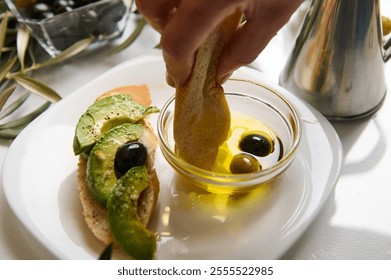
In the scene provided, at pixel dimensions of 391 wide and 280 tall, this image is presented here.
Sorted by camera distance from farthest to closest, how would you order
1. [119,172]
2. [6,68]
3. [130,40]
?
[130,40] < [6,68] < [119,172]

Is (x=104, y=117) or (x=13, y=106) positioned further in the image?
(x=13, y=106)

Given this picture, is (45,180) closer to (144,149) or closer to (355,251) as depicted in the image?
(144,149)

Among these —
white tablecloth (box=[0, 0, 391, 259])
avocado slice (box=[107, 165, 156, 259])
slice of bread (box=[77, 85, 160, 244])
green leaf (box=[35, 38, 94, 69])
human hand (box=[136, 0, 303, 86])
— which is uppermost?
human hand (box=[136, 0, 303, 86])

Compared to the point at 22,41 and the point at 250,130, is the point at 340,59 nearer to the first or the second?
the point at 250,130

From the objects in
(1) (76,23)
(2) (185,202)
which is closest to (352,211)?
(2) (185,202)

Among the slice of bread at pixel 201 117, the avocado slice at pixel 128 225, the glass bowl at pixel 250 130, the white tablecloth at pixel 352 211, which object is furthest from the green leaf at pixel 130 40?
the avocado slice at pixel 128 225

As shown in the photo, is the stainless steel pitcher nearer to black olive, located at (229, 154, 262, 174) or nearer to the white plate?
the white plate

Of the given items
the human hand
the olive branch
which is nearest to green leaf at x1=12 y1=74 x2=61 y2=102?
the olive branch
